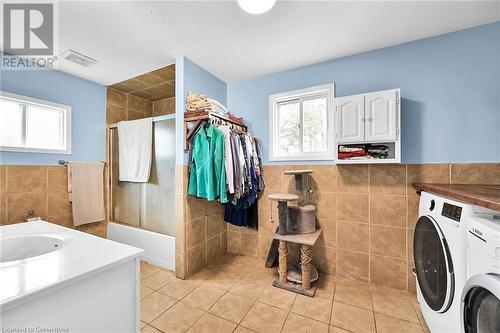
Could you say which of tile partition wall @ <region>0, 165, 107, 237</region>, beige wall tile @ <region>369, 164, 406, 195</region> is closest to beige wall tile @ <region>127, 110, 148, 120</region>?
tile partition wall @ <region>0, 165, 107, 237</region>

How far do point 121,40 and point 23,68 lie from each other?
115 centimetres

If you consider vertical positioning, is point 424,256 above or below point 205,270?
above

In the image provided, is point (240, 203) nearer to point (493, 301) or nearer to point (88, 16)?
point (493, 301)

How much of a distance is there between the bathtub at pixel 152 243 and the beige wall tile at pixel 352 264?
172cm

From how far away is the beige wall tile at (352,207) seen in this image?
1.98 m

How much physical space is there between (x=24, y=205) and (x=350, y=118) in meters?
3.22

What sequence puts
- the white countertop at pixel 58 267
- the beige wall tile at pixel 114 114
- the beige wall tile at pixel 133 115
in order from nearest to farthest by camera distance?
the white countertop at pixel 58 267
the beige wall tile at pixel 114 114
the beige wall tile at pixel 133 115

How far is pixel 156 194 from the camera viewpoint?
2.42m

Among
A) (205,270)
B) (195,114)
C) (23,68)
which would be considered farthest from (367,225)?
(23,68)

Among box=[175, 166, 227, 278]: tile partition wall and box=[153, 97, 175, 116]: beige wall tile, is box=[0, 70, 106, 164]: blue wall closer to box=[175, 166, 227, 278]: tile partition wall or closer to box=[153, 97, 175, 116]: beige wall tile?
box=[153, 97, 175, 116]: beige wall tile

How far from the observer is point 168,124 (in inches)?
90.5

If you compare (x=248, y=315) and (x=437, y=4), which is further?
(x=248, y=315)

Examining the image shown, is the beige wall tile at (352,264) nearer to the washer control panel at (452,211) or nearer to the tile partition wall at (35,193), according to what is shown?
the washer control panel at (452,211)

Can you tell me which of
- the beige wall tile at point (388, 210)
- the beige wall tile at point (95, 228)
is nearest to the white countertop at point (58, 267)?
the beige wall tile at point (95, 228)
